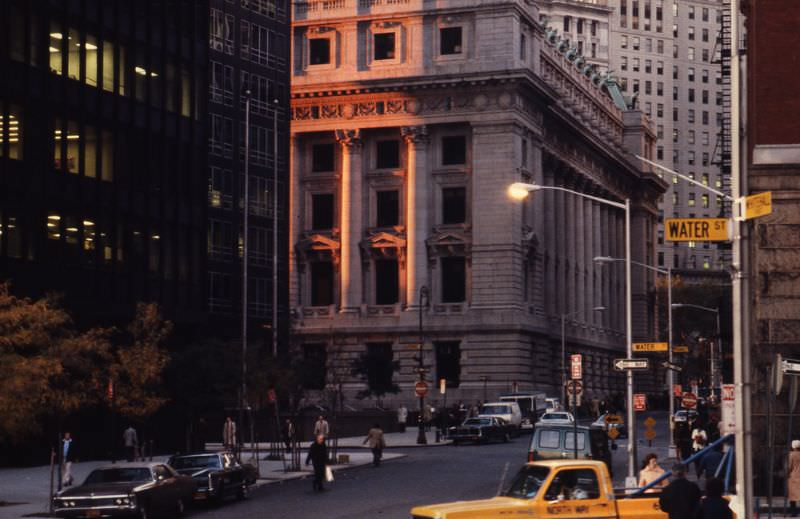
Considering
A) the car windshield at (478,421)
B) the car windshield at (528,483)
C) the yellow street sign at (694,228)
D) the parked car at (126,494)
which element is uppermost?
the yellow street sign at (694,228)

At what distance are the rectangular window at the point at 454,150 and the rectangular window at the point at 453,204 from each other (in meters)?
2.08

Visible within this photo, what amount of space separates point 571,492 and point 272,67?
75017 mm

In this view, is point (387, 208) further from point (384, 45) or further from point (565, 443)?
point (565, 443)

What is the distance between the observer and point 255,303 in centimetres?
9356

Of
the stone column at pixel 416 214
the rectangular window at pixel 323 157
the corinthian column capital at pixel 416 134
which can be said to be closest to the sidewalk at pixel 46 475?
the stone column at pixel 416 214

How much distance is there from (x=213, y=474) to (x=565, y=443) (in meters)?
10.4

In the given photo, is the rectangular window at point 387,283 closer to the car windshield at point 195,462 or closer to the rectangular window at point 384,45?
the rectangular window at point 384,45

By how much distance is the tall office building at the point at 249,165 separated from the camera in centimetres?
9125

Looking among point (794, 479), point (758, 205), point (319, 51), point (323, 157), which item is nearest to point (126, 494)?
point (794, 479)

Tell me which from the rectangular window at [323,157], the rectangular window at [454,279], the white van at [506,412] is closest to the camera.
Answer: the white van at [506,412]

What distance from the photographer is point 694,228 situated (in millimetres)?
21156

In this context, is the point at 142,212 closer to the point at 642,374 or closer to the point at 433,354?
the point at 433,354

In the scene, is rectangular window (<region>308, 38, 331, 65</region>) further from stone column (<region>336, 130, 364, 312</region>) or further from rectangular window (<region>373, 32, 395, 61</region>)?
stone column (<region>336, 130, 364, 312</region>)

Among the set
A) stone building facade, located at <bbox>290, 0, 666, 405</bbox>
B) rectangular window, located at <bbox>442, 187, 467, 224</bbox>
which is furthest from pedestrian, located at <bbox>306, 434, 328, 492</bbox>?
rectangular window, located at <bbox>442, 187, 467, 224</bbox>
